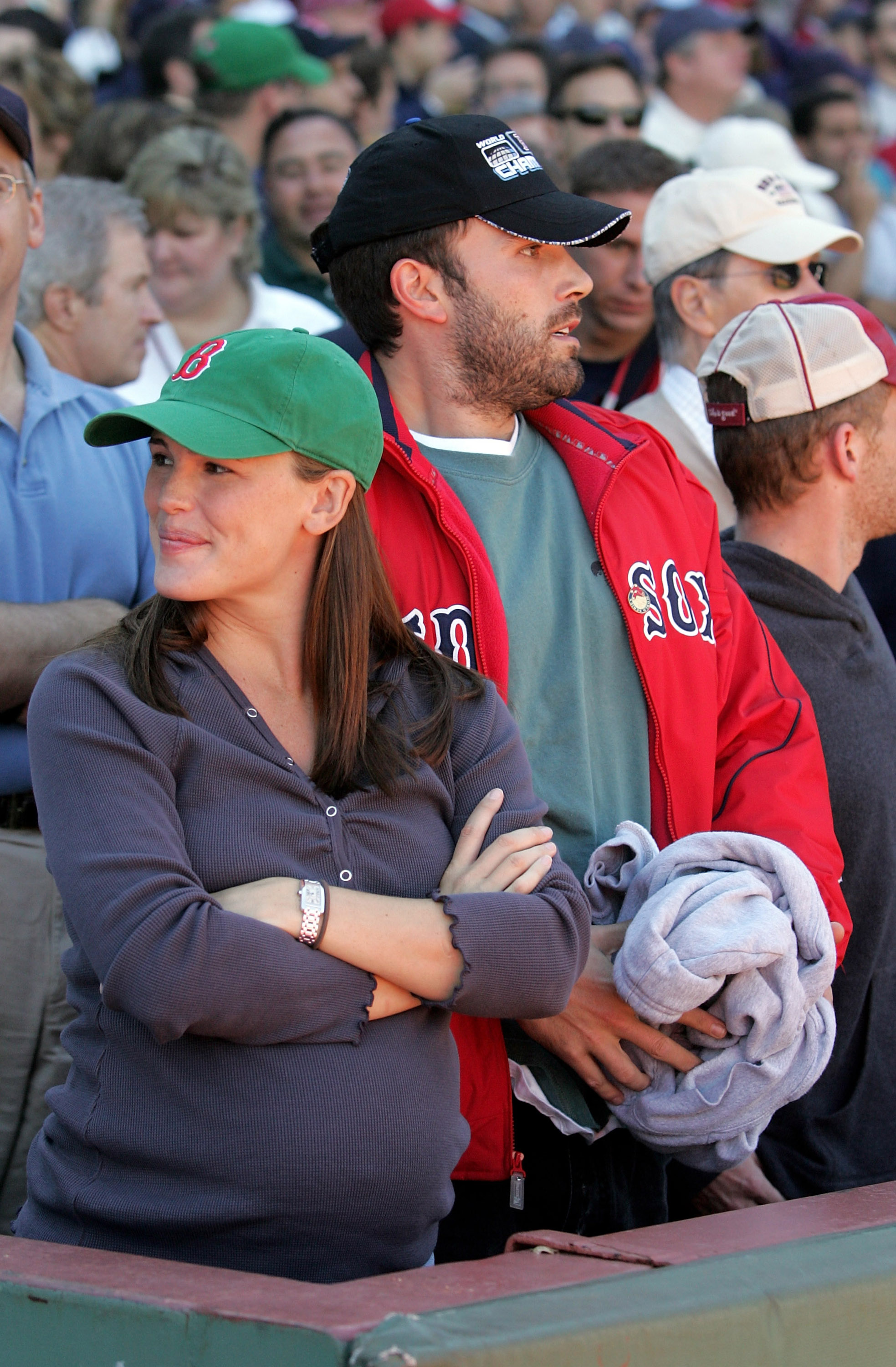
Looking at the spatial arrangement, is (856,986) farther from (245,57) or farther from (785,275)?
(245,57)

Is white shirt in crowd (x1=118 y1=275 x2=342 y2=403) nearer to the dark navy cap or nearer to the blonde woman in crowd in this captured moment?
the blonde woman in crowd

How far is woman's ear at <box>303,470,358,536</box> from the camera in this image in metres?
2.12

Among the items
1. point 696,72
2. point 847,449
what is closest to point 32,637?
point 847,449

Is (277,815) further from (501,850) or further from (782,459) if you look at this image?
(782,459)

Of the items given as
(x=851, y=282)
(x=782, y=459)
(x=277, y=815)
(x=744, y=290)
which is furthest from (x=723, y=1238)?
(x=851, y=282)

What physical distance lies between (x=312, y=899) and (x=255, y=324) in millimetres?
3579

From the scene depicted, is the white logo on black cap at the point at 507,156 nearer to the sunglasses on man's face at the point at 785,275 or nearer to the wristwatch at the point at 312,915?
the wristwatch at the point at 312,915

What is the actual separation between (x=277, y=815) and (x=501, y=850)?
32 centimetres

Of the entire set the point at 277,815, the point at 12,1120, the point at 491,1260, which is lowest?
the point at 12,1120

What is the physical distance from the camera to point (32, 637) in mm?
2621

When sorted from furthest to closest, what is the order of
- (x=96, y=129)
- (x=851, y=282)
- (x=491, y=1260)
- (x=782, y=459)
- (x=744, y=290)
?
(x=851, y=282) < (x=96, y=129) < (x=744, y=290) < (x=782, y=459) < (x=491, y=1260)

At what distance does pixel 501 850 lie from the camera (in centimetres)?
206

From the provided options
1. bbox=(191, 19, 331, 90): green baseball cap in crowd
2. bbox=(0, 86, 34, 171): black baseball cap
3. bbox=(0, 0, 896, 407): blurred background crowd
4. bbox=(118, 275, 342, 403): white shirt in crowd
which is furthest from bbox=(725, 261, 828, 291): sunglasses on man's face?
bbox=(191, 19, 331, 90): green baseball cap in crowd

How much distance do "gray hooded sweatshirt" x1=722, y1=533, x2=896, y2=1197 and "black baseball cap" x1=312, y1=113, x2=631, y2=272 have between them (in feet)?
3.14
